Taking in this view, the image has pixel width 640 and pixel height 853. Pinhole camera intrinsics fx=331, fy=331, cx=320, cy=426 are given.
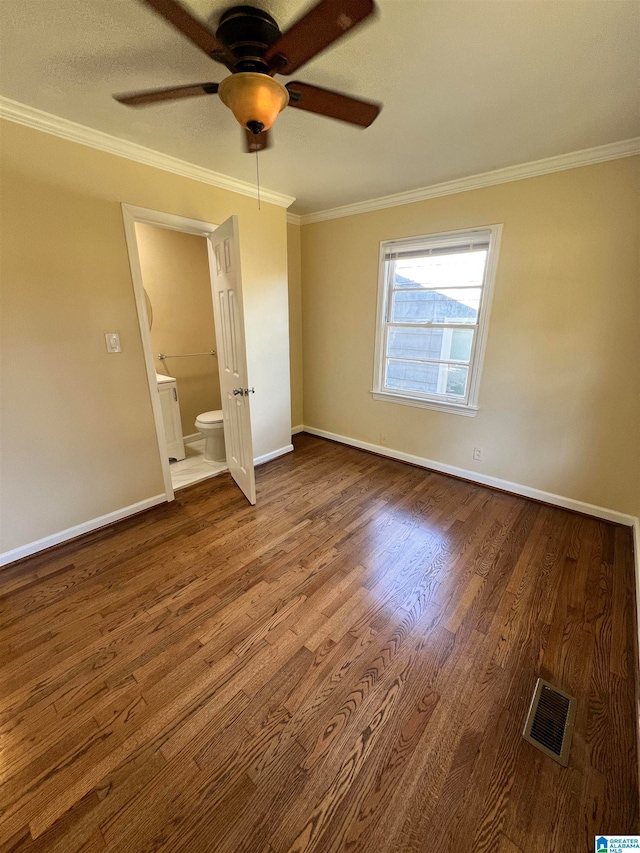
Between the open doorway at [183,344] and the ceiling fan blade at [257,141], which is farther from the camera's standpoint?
the open doorway at [183,344]

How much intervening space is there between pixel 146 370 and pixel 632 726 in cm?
316

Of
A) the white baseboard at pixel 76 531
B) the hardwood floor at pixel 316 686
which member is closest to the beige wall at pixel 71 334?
the white baseboard at pixel 76 531

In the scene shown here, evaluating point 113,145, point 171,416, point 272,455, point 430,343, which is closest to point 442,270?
point 430,343

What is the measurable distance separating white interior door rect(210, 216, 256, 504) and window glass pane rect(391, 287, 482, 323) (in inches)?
63.3

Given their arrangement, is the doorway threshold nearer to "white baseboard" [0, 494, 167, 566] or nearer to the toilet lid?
"white baseboard" [0, 494, 167, 566]

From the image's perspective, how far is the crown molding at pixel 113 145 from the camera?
1.73 meters

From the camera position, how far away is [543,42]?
131 centimetres

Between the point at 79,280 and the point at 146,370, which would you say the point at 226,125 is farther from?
the point at 146,370

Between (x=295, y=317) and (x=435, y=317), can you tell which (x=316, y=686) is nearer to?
(x=435, y=317)

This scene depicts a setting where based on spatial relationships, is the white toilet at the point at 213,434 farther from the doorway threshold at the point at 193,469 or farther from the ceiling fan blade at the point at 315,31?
the ceiling fan blade at the point at 315,31

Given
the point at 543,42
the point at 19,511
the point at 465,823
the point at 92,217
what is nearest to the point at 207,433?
the point at 19,511

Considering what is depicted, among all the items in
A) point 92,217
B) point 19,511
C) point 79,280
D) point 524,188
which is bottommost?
point 19,511

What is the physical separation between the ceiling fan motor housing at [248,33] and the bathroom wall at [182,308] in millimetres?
2507

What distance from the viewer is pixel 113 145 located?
80.7 inches
